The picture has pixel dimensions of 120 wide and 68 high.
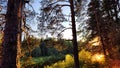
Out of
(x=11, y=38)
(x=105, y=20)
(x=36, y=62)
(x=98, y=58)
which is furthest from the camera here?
(x=36, y=62)

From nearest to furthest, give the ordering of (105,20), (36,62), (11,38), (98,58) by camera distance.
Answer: (11,38), (98,58), (105,20), (36,62)

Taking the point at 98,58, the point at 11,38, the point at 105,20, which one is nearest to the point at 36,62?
the point at 105,20

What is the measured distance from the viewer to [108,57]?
62.4 feet

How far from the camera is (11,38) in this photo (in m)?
3.45

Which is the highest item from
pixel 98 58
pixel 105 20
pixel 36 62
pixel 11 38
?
pixel 105 20

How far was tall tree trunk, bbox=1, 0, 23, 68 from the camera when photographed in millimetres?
3379

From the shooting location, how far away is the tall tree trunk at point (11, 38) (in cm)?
338

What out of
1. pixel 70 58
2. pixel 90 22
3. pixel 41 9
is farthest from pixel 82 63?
pixel 41 9

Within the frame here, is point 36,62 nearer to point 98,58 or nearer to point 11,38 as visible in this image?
point 98,58

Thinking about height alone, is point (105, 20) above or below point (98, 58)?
above

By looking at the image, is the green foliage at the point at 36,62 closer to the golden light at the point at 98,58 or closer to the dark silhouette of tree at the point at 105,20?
the golden light at the point at 98,58

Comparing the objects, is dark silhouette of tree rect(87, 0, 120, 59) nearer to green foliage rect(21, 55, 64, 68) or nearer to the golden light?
the golden light

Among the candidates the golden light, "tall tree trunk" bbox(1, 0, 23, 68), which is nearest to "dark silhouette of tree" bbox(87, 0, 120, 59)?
the golden light

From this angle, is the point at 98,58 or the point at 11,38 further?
the point at 98,58
